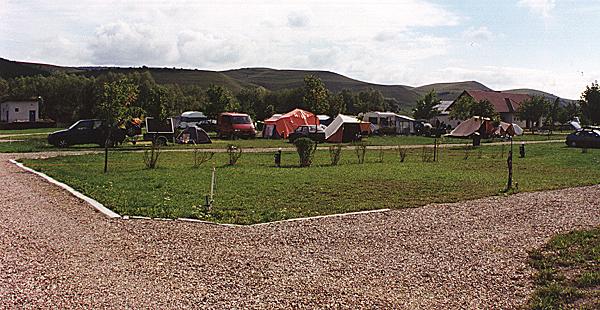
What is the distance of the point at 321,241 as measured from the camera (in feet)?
27.8

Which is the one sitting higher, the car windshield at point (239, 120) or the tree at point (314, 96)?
the tree at point (314, 96)

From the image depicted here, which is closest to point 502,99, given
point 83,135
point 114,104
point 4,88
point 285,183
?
point 4,88

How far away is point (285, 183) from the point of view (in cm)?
1491

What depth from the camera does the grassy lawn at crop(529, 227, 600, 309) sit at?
5746 mm

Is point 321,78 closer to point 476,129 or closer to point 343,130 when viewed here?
point 476,129

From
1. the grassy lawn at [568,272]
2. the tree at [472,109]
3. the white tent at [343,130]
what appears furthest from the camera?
the tree at [472,109]

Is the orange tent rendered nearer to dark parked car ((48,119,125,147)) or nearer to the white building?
dark parked car ((48,119,125,147))

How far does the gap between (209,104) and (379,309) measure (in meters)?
53.7

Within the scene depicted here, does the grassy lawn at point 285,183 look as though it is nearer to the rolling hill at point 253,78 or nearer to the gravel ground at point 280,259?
the gravel ground at point 280,259

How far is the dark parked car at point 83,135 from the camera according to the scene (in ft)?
95.9

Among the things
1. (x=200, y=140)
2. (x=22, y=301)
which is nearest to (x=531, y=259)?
(x=22, y=301)

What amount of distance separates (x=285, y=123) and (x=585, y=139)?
64.1 ft

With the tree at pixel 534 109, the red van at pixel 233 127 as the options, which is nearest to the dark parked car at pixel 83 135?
the red van at pixel 233 127

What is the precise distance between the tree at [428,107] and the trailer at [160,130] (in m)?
45.2
